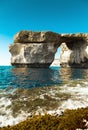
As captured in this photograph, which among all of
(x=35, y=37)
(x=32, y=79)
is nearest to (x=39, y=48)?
(x=35, y=37)

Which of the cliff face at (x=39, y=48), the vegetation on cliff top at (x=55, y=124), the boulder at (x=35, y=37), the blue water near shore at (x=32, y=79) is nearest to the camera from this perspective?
the vegetation on cliff top at (x=55, y=124)

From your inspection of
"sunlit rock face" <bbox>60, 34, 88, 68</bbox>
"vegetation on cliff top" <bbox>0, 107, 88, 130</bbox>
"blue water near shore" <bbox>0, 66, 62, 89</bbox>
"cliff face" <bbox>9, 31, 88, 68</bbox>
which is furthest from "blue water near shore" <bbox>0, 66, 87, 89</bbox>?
"sunlit rock face" <bbox>60, 34, 88, 68</bbox>

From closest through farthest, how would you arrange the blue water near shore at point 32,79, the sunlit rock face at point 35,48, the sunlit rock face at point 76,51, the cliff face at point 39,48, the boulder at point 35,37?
the blue water near shore at point 32,79 → the boulder at point 35,37 → the sunlit rock face at point 35,48 → the cliff face at point 39,48 → the sunlit rock face at point 76,51

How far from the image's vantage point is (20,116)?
1282 centimetres

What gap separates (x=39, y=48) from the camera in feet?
235

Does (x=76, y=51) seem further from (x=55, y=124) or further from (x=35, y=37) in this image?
(x=55, y=124)

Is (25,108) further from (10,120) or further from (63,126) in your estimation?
(63,126)

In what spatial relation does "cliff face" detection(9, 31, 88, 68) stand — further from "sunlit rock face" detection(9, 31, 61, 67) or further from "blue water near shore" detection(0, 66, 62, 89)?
"blue water near shore" detection(0, 66, 62, 89)

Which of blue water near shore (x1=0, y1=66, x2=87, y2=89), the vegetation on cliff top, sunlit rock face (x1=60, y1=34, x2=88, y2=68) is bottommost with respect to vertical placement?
blue water near shore (x1=0, y1=66, x2=87, y2=89)

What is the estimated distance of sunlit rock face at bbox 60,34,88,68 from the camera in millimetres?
75481

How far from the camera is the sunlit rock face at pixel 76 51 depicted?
248 feet

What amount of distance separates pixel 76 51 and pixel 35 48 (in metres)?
18.4

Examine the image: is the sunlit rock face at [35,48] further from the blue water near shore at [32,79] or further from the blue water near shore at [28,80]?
the blue water near shore at [28,80]

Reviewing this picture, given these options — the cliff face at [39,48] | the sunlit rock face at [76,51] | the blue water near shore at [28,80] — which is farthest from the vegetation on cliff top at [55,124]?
the sunlit rock face at [76,51]
